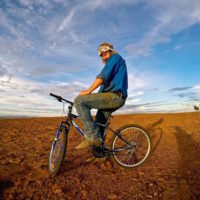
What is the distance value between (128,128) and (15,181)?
8.63 feet

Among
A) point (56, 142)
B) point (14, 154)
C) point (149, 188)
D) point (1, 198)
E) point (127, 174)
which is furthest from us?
point (14, 154)

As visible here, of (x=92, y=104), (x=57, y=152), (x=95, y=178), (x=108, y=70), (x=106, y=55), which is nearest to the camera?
(x=95, y=178)

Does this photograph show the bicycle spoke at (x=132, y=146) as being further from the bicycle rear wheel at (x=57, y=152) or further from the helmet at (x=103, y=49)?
the helmet at (x=103, y=49)

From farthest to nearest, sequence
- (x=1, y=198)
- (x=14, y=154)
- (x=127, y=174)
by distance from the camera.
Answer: (x=14, y=154) → (x=127, y=174) → (x=1, y=198)

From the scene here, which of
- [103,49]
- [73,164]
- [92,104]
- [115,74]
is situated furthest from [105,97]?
[73,164]

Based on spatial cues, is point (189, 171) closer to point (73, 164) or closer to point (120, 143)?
point (120, 143)

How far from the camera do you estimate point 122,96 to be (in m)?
4.26

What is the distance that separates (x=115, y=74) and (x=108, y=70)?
0.28 metres

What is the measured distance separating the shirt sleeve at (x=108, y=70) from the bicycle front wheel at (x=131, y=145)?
1328 millimetres

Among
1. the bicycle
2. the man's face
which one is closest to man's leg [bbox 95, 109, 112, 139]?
the bicycle

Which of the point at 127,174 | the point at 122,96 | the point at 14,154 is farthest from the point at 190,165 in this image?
the point at 14,154

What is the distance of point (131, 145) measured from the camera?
4.70 meters

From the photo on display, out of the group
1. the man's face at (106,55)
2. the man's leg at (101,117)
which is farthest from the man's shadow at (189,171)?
the man's face at (106,55)

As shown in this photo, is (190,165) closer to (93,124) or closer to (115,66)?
(93,124)
